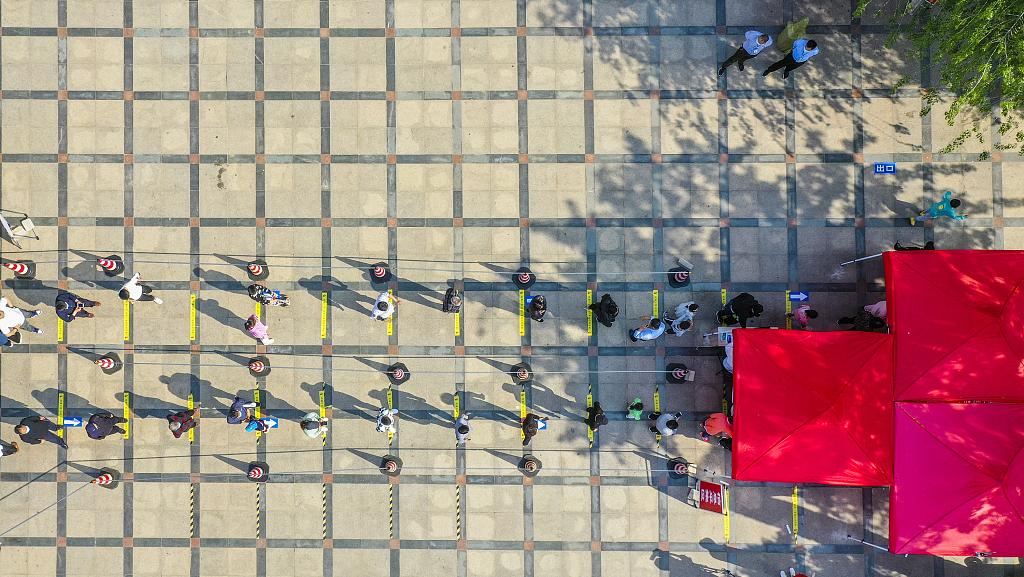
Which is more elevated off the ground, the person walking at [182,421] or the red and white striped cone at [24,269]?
the red and white striped cone at [24,269]

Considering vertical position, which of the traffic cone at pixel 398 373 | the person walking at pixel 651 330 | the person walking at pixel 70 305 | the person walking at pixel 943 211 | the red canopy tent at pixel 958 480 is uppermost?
the person walking at pixel 943 211

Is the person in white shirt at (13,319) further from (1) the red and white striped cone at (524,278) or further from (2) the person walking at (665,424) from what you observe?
(2) the person walking at (665,424)

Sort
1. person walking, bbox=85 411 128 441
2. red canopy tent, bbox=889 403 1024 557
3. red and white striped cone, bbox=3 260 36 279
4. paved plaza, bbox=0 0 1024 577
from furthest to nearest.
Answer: paved plaza, bbox=0 0 1024 577, red and white striped cone, bbox=3 260 36 279, person walking, bbox=85 411 128 441, red canopy tent, bbox=889 403 1024 557

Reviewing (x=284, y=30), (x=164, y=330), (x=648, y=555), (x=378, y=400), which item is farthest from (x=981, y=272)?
(x=164, y=330)

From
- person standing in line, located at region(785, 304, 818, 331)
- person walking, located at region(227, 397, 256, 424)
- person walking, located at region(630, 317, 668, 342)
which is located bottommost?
person walking, located at region(227, 397, 256, 424)

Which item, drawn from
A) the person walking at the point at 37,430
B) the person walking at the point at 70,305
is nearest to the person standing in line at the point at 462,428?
the person walking at the point at 70,305

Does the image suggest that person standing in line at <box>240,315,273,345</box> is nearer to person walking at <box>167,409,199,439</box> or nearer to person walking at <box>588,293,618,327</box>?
person walking at <box>167,409,199,439</box>

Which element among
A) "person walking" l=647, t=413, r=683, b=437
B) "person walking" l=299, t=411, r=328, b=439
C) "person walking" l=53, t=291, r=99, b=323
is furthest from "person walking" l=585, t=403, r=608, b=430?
"person walking" l=53, t=291, r=99, b=323
